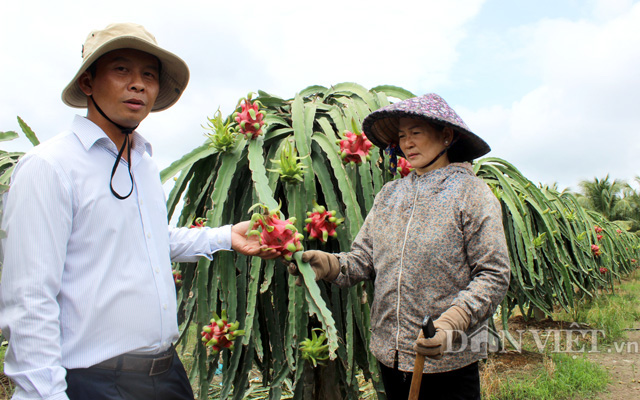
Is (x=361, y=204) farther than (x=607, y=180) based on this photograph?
No

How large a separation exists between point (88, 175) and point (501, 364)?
192 inches

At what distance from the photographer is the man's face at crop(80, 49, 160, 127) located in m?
1.33

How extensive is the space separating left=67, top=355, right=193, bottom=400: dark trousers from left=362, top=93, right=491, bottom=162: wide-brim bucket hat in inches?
45.5

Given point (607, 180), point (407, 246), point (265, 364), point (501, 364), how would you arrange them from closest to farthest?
point (407, 246) < point (265, 364) < point (501, 364) < point (607, 180)

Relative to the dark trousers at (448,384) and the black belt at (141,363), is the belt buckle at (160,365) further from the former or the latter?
the dark trousers at (448,384)

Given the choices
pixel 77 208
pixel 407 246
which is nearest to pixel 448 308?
pixel 407 246

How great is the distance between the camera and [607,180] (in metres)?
24.6

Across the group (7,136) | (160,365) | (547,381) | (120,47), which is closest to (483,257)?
(160,365)

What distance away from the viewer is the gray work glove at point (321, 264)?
1633mm

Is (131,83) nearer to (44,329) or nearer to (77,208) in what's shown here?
(77,208)

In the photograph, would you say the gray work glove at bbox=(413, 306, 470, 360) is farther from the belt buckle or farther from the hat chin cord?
the hat chin cord

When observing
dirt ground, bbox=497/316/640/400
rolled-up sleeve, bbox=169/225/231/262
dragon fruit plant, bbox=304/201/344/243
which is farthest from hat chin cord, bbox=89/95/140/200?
dirt ground, bbox=497/316/640/400

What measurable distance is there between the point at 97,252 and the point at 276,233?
0.54 m

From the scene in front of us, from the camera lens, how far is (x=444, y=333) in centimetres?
138
